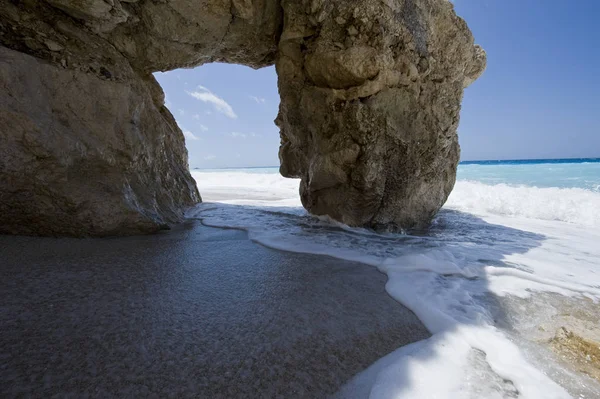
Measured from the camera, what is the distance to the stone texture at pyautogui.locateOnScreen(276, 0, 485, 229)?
138 inches

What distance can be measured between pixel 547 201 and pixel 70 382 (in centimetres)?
868

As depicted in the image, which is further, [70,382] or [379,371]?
[379,371]

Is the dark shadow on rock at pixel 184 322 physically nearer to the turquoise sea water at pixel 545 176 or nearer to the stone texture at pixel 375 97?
the stone texture at pixel 375 97

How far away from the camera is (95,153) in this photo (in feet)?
9.40

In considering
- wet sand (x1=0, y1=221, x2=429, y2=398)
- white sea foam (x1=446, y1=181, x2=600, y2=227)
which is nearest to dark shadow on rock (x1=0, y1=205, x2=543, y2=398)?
wet sand (x1=0, y1=221, x2=429, y2=398)

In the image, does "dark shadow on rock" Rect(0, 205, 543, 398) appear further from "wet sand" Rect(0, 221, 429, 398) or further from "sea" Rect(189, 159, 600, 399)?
"sea" Rect(189, 159, 600, 399)

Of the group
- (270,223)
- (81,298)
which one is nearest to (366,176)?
(270,223)

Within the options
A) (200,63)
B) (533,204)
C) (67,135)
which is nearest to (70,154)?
(67,135)

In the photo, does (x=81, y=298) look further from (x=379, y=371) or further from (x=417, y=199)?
(x=417, y=199)

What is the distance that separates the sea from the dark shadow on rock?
12 centimetres

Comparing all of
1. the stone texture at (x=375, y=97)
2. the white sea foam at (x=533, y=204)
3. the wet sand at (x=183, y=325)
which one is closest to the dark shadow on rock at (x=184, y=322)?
the wet sand at (x=183, y=325)

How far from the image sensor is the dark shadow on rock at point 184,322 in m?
1.05

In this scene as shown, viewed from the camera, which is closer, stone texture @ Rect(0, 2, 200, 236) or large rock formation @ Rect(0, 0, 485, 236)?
stone texture @ Rect(0, 2, 200, 236)

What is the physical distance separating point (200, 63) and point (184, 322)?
4438 mm
